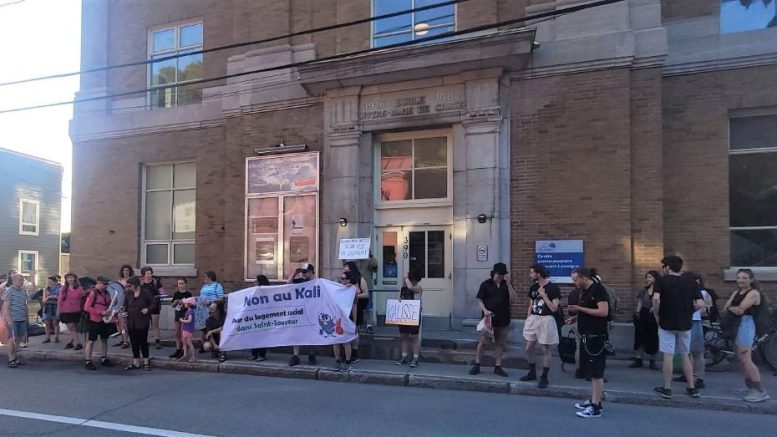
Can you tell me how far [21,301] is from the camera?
426 inches

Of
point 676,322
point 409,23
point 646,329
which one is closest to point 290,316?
point 646,329

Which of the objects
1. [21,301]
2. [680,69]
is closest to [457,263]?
[680,69]

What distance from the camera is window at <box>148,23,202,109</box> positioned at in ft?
50.4

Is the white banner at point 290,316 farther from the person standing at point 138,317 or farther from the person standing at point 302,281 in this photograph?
the person standing at point 138,317

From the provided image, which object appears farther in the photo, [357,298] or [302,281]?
[302,281]

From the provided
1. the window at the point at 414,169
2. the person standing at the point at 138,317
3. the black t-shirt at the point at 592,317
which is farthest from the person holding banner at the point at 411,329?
the person standing at the point at 138,317

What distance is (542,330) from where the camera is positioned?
802 centimetres

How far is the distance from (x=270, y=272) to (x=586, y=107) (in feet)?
26.4

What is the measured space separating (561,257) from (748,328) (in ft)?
13.0

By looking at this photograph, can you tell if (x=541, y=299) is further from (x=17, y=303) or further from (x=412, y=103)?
(x=17, y=303)

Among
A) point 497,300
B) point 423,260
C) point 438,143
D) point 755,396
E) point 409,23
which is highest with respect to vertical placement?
point 409,23

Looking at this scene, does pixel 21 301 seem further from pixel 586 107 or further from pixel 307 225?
pixel 586 107

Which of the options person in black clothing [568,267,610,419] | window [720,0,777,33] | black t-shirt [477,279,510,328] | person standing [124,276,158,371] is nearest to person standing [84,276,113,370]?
person standing [124,276,158,371]

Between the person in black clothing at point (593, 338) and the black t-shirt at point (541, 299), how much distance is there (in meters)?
1.02
